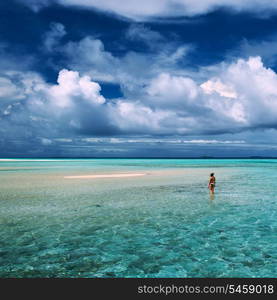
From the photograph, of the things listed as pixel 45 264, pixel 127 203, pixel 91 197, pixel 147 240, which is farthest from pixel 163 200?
pixel 45 264

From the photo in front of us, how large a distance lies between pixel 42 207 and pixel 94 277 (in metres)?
12.3

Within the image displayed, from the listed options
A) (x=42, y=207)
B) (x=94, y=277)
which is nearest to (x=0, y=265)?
(x=94, y=277)

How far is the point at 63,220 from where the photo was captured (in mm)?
16078

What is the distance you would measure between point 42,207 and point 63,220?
4538 millimetres

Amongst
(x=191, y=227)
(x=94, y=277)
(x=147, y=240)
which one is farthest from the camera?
(x=191, y=227)
